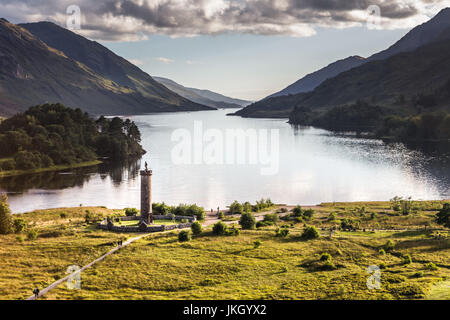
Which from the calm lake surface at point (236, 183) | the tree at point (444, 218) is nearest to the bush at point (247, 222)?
the calm lake surface at point (236, 183)

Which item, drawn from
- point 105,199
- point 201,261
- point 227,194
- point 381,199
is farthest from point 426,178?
point 201,261

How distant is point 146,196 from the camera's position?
73750 mm

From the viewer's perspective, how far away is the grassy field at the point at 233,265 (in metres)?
45.0

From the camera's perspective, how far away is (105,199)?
4724 inches

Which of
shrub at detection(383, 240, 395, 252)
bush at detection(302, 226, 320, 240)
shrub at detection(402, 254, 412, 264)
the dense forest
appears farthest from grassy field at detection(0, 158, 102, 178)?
shrub at detection(402, 254, 412, 264)

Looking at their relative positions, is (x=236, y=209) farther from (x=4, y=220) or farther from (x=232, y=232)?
(x=4, y=220)

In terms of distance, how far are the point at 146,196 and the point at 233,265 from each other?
24772mm

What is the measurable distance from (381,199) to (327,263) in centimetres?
7242

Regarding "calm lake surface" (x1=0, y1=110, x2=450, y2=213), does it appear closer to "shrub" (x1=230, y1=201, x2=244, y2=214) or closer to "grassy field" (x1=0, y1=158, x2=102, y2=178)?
"grassy field" (x1=0, y1=158, x2=102, y2=178)

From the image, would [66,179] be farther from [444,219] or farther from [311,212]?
[444,219]

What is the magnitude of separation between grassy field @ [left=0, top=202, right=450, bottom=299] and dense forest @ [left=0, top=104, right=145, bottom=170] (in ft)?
311

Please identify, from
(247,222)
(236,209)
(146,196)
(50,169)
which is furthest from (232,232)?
(50,169)

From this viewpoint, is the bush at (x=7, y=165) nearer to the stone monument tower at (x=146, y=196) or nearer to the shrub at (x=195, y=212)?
the shrub at (x=195, y=212)

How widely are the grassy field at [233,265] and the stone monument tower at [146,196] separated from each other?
7872 mm
